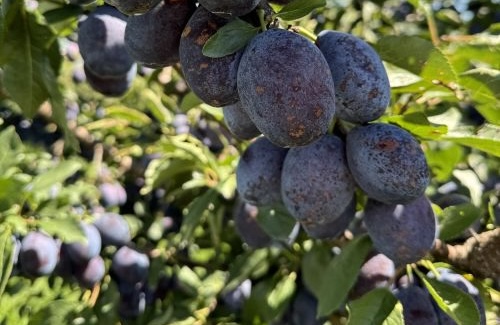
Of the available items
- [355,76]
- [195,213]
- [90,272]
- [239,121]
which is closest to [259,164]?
[239,121]

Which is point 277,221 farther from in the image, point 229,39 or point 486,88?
point 229,39

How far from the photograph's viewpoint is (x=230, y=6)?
584 mm

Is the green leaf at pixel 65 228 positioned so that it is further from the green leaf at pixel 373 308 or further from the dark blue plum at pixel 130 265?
the green leaf at pixel 373 308

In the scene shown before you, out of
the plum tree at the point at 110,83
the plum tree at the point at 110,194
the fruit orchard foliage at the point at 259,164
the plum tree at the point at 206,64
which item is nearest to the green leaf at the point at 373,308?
the fruit orchard foliage at the point at 259,164

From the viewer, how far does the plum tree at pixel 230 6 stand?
578 mm

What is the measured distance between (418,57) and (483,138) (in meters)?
0.16

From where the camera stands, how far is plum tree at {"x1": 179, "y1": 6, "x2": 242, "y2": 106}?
0.63 metres

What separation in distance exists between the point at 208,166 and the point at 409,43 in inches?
31.1

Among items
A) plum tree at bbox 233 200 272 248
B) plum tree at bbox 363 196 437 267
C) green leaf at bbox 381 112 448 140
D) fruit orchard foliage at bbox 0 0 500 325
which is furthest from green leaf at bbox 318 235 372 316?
plum tree at bbox 233 200 272 248

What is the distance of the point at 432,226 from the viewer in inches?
35.1

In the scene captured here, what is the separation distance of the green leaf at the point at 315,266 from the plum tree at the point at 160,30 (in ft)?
2.62

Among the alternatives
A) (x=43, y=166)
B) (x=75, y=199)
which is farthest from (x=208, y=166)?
(x=43, y=166)

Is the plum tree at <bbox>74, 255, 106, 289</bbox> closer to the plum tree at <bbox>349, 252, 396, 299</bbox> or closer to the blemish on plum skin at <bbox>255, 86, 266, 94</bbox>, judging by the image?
the plum tree at <bbox>349, 252, 396, 299</bbox>

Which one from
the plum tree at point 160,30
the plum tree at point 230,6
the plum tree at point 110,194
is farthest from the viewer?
the plum tree at point 110,194
